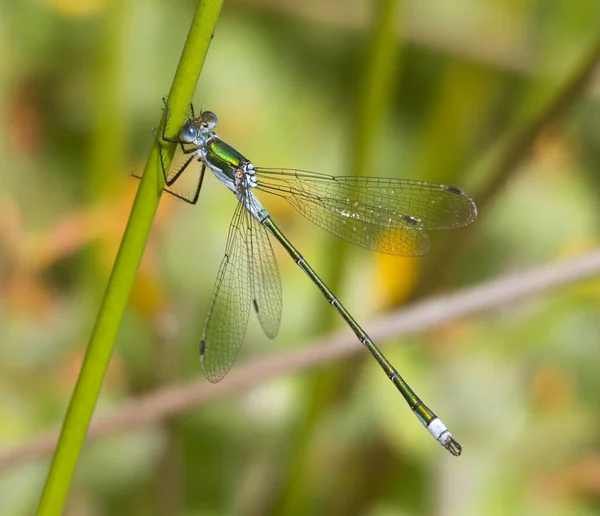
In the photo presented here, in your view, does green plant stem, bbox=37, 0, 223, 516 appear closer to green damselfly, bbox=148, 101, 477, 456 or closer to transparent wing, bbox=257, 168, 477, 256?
green damselfly, bbox=148, 101, 477, 456

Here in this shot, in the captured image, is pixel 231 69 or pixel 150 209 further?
pixel 231 69

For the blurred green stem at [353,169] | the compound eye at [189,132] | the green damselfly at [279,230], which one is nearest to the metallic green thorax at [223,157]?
the green damselfly at [279,230]

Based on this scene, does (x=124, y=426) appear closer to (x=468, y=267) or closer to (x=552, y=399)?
(x=552, y=399)

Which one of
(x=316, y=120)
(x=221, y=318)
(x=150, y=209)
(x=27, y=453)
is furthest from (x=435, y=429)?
(x=316, y=120)


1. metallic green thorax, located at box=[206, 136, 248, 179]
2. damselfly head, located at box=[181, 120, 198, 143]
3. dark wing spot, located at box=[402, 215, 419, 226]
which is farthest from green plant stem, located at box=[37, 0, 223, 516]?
dark wing spot, located at box=[402, 215, 419, 226]

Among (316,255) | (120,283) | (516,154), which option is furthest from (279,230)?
(120,283)

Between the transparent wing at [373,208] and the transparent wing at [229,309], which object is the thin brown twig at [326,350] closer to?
the transparent wing at [229,309]

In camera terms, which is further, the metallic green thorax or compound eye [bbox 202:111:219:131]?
the metallic green thorax
